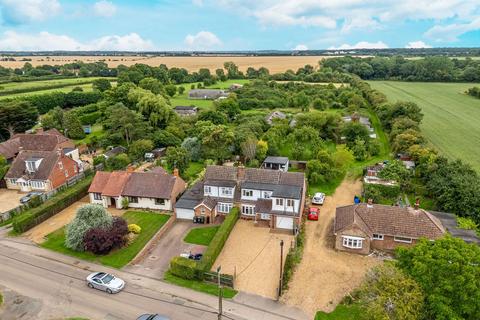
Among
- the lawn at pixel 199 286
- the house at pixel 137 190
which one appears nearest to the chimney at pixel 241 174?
the house at pixel 137 190

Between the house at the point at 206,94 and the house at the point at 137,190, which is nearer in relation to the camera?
the house at the point at 137,190

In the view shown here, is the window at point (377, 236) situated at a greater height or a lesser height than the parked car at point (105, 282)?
greater

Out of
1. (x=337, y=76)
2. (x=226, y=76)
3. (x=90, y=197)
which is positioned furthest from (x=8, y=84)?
(x=337, y=76)

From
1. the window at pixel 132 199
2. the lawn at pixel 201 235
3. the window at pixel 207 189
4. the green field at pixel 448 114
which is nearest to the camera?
the lawn at pixel 201 235

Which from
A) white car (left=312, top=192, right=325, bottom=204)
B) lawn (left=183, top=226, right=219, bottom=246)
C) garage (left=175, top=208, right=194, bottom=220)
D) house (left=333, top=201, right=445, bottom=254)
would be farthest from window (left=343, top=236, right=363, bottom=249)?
garage (left=175, top=208, right=194, bottom=220)

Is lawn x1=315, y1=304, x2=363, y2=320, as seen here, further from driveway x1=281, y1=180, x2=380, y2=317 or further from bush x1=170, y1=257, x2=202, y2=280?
bush x1=170, y1=257, x2=202, y2=280

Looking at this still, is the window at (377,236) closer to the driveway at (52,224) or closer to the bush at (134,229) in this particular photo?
the bush at (134,229)
